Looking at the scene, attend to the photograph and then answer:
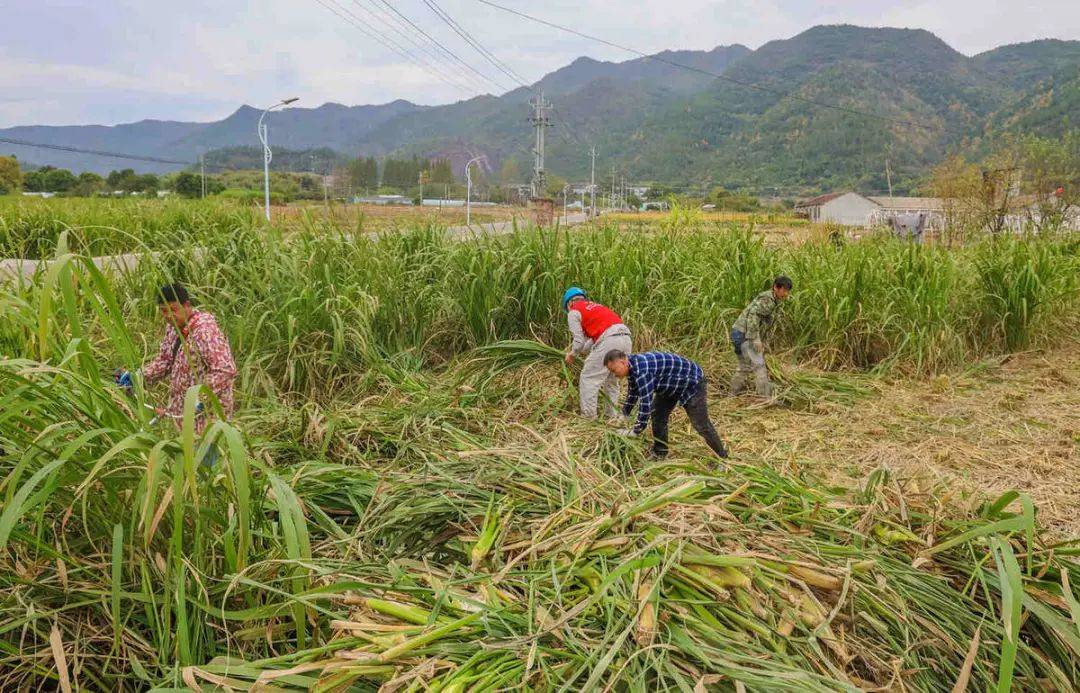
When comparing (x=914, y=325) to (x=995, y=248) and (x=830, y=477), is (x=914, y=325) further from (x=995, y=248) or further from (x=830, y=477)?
(x=830, y=477)

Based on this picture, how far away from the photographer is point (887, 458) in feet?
13.3

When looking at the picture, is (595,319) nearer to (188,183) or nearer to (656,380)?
(656,380)

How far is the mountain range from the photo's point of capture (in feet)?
247

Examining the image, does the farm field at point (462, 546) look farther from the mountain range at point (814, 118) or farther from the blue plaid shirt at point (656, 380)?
the mountain range at point (814, 118)

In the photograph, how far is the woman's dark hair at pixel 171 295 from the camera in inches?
117

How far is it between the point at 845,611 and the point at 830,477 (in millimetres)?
1906

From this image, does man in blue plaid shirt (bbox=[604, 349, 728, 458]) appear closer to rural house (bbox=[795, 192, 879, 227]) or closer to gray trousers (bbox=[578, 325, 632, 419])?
gray trousers (bbox=[578, 325, 632, 419])

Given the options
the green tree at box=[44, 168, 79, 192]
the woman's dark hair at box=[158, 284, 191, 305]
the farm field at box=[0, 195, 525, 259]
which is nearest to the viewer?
the woman's dark hair at box=[158, 284, 191, 305]

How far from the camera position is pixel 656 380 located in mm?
3770

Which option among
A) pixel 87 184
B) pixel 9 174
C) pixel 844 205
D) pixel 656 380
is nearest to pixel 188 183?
pixel 87 184

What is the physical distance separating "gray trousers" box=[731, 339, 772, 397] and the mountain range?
36555mm

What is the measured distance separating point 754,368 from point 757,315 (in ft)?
1.41

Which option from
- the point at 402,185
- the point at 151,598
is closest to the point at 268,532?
the point at 151,598

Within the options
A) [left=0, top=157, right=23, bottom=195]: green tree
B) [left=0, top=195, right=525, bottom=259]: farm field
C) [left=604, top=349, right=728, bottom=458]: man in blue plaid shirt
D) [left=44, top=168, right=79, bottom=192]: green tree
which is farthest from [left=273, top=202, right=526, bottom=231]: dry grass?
[left=44, top=168, right=79, bottom=192]: green tree
